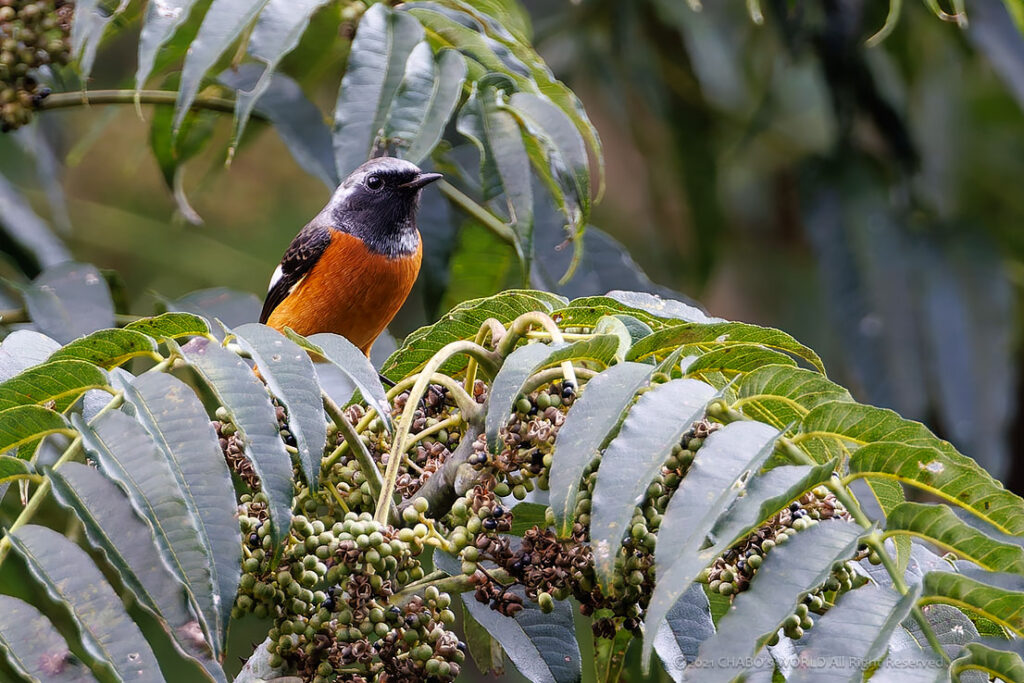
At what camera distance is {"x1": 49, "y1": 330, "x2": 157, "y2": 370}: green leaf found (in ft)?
5.79

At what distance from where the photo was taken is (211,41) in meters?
2.32

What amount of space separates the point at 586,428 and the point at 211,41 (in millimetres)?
1315

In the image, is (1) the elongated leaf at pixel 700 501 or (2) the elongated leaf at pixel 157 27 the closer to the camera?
(1) the elongated leaf at pixel 700 501

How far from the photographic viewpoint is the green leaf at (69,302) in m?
2.84

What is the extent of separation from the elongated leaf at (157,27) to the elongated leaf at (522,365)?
1.10 m

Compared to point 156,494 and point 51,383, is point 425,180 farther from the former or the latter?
point 156,494

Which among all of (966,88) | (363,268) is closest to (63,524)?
(363,268)

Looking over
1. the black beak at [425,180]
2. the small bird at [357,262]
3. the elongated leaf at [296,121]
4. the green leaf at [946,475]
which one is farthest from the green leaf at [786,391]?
the small bird at [357,262]

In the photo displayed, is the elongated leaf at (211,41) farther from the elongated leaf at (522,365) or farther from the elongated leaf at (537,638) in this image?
the elongated leaf at (537,638)

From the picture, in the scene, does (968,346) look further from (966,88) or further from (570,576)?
(570,576)

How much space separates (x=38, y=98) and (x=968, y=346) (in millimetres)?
3414

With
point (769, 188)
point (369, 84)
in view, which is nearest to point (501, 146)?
point (369, 84)

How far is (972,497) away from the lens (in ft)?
5.11

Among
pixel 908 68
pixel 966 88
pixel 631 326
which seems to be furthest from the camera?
pixel 966 88
